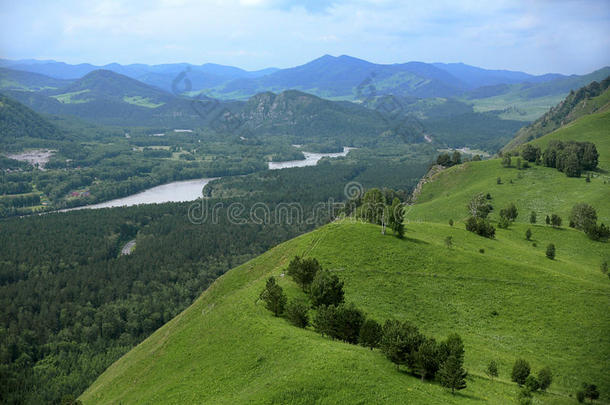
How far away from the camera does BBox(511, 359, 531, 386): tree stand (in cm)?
4594

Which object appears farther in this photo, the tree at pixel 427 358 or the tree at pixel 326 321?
the tree at pixel 326 321

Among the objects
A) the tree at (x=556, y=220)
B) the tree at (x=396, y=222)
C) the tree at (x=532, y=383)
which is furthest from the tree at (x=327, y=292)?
the tree at (x=556, y=220)

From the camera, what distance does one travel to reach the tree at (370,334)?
46375 millimetres

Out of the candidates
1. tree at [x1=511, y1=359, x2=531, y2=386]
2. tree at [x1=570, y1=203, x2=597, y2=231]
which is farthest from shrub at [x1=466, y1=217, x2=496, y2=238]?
tree at [x1=511, y1=359, x2=531, y2=386]

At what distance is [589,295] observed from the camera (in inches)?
2515

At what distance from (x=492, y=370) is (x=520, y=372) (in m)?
3.66

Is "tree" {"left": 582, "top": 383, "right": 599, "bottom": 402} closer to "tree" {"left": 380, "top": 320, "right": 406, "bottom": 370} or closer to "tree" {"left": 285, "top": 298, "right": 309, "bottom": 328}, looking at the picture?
"tree" {"left": 380, "top": 320, "right": 406, "bottom": 370}

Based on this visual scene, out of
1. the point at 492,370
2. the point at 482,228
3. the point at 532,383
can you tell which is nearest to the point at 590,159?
the point at 482,228

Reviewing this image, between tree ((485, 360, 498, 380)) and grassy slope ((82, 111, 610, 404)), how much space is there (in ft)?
4.27

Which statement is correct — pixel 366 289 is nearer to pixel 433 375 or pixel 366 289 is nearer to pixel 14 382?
pixel 433 375

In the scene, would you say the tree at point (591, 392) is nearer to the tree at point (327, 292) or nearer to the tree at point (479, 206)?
the tree at point (327, 292)

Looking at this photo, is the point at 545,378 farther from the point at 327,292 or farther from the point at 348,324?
the point at 327,292

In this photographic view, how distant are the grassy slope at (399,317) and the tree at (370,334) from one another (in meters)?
3.02

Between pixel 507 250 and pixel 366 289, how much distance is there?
38.6m
